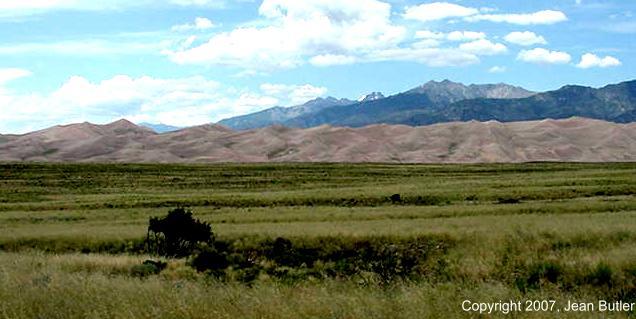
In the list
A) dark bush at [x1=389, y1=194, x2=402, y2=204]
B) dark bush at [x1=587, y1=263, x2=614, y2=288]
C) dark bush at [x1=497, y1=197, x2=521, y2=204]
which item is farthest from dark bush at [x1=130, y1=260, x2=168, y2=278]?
dark bush at [x1=389, y1=194, x2=402, y2=204]

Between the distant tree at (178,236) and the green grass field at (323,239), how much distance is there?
1072 mm

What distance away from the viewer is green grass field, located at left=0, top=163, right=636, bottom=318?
11.7 meters

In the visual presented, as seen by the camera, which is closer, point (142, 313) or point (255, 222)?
point (142, 313)

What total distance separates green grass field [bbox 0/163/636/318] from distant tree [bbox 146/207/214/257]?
3.52 ft

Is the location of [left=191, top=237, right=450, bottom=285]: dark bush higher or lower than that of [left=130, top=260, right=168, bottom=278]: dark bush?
lower

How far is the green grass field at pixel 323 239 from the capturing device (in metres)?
11.7

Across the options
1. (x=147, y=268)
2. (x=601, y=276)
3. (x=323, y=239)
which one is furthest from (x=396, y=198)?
(x=601, y=276)

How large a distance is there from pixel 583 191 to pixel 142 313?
175ft

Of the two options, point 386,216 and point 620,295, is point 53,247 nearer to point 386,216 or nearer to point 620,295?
point 386,216

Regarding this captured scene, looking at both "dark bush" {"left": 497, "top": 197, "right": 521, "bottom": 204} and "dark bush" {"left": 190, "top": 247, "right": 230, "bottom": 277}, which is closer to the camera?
"dark bush" {"left": 190, "top": 247, "right": 230, "bottom": 277}

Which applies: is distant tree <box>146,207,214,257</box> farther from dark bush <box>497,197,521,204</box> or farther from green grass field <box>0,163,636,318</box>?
dark bush <box>497,197,521,204</box>

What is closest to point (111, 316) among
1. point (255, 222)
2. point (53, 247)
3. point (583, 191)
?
point (53, 247)

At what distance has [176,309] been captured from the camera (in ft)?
36.4

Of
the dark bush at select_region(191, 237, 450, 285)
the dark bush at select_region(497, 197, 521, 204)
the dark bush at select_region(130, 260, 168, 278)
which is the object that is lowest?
the dark bush at select_region(191, 237, 450, 285)
